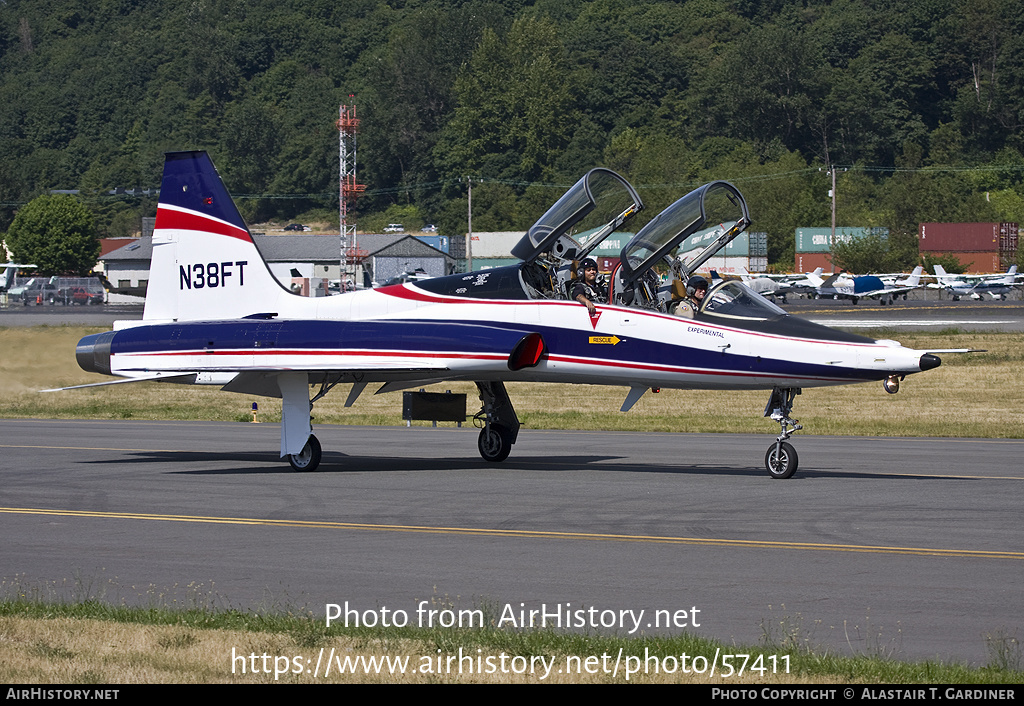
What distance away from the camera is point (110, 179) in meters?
170

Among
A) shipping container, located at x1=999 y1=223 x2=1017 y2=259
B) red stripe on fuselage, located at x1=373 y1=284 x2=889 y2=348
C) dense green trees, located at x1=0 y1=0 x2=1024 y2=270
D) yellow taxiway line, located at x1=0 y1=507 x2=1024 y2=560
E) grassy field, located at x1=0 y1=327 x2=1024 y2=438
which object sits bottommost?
grassy field, located at x1=0 y1=327 x2=1024 y2=438

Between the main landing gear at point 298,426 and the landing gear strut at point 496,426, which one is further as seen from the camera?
the landing gear strut at point 496,426

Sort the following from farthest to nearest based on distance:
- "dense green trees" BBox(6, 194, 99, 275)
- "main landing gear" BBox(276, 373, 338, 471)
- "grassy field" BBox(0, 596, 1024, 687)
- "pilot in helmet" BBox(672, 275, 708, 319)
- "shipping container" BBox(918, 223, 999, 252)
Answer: "dense green trees" BBox(6, 194, 99, 275), "shipping container" BBox(918, 223, 999, 252), "main landing gear" BBox(276, 373, 338, 471), "pilot in helmet" BBox(672, 275, 708, 319), "grassy field" BBox(0, 596, 1024, 687)

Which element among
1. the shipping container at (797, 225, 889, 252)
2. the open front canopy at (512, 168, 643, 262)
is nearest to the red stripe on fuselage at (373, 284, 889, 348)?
the open front canopy at (512, 168, 643, 262)

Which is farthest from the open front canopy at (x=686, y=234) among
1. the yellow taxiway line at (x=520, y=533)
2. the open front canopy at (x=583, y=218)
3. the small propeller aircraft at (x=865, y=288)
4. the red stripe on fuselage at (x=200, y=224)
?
the small propeller aircraft at (x=865, y=288)

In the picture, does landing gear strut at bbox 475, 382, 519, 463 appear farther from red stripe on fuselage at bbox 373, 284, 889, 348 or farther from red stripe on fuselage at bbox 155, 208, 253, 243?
red stripe on fuselage at bbox 155, 208, 253, 243

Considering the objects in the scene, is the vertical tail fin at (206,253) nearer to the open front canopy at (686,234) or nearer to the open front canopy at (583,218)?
the open front canopy at (583,218)

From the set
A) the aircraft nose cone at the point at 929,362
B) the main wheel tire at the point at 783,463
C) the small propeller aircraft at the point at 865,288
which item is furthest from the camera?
the small propeller aircraft at the point at 865,288

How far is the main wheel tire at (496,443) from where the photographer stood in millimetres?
18438

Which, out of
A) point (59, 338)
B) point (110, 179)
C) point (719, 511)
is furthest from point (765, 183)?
point (719, 511)

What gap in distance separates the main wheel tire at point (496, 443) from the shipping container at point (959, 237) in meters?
99.7

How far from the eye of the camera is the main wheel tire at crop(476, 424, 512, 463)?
60.5 ft

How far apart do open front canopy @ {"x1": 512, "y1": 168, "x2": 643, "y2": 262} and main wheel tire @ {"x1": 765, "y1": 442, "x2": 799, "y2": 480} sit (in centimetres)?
383

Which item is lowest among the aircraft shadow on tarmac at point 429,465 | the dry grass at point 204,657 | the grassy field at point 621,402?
the grassy field at point 621,402
